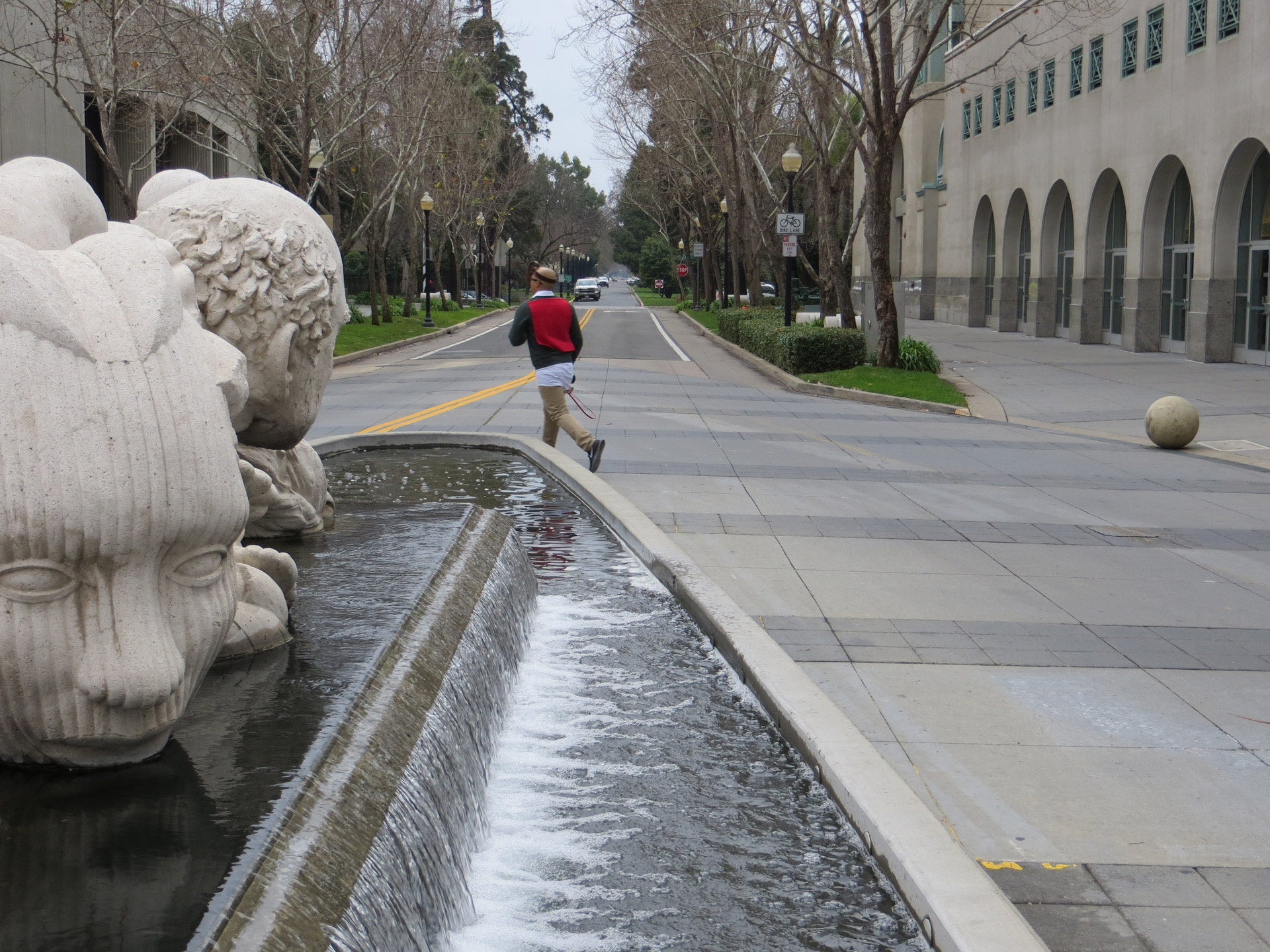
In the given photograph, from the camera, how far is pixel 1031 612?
7.11 meters

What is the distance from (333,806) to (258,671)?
1025 millimetres

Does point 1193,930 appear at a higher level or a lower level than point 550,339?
lower

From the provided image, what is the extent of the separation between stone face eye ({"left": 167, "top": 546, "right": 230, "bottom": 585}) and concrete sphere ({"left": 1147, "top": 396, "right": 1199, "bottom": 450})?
1416 centimetres

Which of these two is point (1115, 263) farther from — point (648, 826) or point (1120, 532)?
point (648, 826)

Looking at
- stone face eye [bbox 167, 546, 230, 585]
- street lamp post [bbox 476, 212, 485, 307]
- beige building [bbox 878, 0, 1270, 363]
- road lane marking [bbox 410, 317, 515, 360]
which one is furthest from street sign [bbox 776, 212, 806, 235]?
street lamp post [bbox 476, 212, 485, 307]

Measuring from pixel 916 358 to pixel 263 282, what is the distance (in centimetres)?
2086

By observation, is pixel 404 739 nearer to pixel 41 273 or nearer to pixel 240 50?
pixel 41 273

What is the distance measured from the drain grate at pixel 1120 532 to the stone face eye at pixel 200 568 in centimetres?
786

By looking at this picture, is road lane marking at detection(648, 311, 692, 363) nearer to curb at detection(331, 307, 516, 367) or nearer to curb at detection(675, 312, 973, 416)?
curb at detection(675, 312, 973, 416)

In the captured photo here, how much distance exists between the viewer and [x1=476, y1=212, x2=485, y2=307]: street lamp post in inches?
2429

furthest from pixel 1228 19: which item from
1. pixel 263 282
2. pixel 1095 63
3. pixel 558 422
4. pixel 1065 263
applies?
pixel 263 282

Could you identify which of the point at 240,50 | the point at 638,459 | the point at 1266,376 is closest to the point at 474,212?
the point at 240,50

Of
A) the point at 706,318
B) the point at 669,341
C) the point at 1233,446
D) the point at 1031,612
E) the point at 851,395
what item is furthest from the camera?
the point at 706,318

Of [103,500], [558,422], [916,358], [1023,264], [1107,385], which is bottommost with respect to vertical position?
[1107,385]
